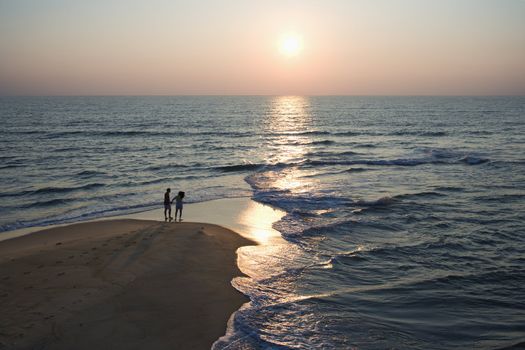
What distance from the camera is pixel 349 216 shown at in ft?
66.9

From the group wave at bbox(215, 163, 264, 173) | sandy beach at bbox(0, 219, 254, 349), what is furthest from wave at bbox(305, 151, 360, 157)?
sandy beach at bbox(0, 219, 254, 349)

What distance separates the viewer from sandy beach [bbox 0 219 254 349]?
9.21m

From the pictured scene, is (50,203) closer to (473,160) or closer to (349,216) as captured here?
(349,216)

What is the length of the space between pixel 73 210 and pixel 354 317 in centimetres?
1738

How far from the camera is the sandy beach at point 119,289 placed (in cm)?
921

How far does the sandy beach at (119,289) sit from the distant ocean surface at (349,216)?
1022 millimetres

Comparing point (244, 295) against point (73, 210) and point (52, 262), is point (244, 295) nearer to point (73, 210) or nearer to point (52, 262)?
point (52, 262)

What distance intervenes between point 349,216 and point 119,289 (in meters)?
12.2

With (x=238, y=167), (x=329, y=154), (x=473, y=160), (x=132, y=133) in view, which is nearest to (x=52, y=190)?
(x=238, y=167)

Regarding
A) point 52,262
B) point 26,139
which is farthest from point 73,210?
point 26,139

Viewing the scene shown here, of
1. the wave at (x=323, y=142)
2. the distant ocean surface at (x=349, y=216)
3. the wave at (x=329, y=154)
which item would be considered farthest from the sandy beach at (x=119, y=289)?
the wave at (x=323, y=142)

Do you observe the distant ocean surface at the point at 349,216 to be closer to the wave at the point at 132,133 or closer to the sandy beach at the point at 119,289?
the sandy beach at the point at 119,289

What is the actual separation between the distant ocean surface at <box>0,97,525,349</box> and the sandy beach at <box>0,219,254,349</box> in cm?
102

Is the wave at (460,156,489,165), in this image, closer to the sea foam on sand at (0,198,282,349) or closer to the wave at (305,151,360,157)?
the wave at (305,151,360,157)
